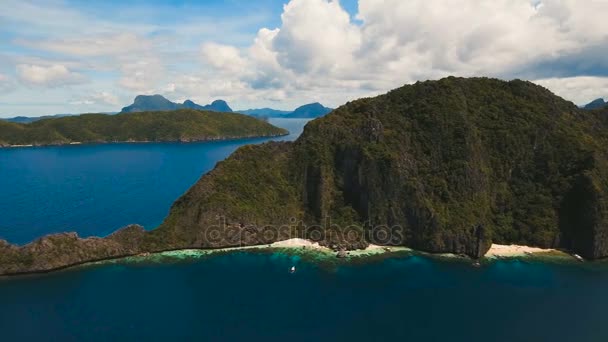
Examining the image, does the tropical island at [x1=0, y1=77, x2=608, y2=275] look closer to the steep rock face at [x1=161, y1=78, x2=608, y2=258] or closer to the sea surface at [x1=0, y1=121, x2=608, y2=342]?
the steep rock face at [x1=161, y1=78, x2=608, y2=258]

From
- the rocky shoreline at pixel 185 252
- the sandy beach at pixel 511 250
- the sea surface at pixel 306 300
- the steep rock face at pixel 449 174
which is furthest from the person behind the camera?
the steep rock face at pixel 449 174

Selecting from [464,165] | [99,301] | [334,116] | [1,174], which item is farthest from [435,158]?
[1,174]

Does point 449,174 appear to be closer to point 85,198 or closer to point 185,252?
point 185,252

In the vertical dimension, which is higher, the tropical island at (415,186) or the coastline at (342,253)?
the tropical island at (415,186)

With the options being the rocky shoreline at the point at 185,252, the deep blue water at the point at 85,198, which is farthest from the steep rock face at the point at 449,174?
the deep blue water at the point at 85,198

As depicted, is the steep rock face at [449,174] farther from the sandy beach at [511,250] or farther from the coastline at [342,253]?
the coastline at [342,253]

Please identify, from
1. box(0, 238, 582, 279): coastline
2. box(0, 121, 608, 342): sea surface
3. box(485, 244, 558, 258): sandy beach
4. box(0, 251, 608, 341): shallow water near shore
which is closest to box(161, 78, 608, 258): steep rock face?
box(485, 244, 558, 258): sandy beach
